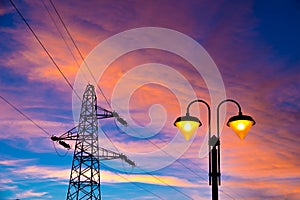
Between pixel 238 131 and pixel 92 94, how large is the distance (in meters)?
36.0

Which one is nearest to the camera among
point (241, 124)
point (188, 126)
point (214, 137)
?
point (241, 124)

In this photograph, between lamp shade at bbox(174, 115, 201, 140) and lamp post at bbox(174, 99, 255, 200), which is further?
lamp shade at bbox(174, 115, 201, 140)

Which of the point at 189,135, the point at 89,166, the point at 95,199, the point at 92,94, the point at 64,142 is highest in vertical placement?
the point at 92,94

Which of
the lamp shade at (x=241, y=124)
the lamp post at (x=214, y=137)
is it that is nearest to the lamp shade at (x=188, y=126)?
the lamp post at (x=214, y=137)

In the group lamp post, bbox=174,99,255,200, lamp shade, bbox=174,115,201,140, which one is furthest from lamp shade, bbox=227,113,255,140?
lamp shade, bbox=174,115,201,140

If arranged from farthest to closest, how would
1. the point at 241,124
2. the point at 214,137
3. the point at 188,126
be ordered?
the point at 214,137 < the point at 188,126 < the point at 241,124

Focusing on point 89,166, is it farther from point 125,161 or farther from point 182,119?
point 182,119

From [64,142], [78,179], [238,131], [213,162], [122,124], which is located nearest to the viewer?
[238,131]

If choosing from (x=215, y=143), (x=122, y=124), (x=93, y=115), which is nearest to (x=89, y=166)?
(x=93, y=115)

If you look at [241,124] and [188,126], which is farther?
[188,126]

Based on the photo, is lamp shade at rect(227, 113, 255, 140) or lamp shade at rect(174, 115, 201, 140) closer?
lamp shade at rect(227, 113, 255, 140)

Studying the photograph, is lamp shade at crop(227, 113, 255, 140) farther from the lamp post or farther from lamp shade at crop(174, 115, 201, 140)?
lamp shade at crop(174, 115, 201, 140)

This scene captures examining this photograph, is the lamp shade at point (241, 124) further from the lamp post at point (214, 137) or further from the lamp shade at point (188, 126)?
the lamp shade at point (188, 126)

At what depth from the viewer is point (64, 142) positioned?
48.0 m
